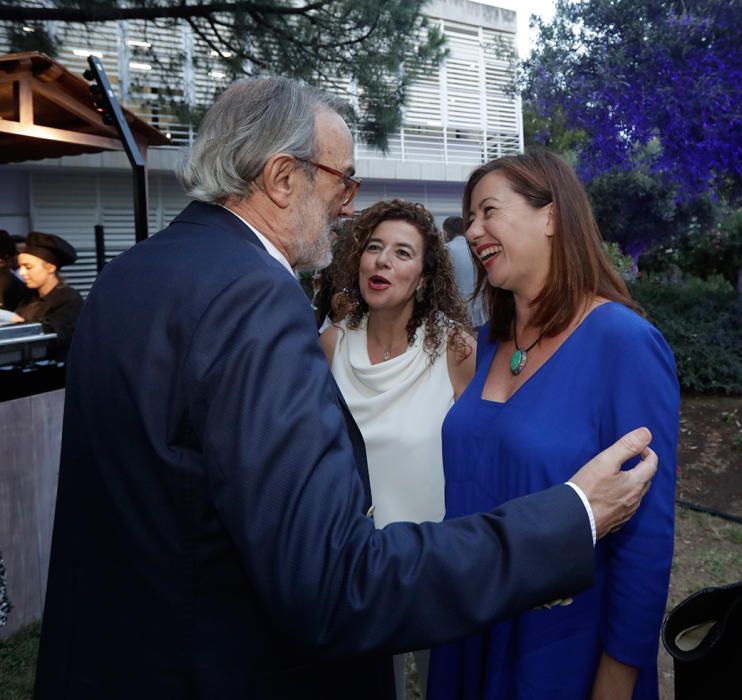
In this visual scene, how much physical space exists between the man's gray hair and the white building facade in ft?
20.5

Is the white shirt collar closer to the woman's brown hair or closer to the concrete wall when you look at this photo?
the woman's brown hair

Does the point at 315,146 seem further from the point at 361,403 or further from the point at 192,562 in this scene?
the point at 361,403

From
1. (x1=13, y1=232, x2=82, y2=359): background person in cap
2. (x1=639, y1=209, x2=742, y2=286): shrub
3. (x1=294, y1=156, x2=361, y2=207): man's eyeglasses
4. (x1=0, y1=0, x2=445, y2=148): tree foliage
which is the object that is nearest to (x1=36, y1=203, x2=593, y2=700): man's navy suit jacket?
(x1=294, y1=156, x2=361, y2=207): man's eyeglasses

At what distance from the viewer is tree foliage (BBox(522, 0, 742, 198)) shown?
24.9 feet

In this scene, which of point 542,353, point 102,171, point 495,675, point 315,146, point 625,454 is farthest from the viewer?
point 102,171

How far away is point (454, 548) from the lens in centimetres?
106

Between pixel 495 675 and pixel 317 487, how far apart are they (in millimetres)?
1156

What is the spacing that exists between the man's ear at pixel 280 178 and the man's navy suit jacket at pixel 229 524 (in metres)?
0.13

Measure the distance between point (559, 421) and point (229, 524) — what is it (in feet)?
3.35

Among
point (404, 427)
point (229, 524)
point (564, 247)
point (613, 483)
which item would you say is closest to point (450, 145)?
point (404, 427)

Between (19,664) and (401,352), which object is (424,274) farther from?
(19,664)

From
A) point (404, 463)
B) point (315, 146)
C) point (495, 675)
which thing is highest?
point (315, 146)

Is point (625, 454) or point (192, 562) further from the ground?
point (625, 454)

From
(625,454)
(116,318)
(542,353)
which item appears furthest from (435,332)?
(116,318)
